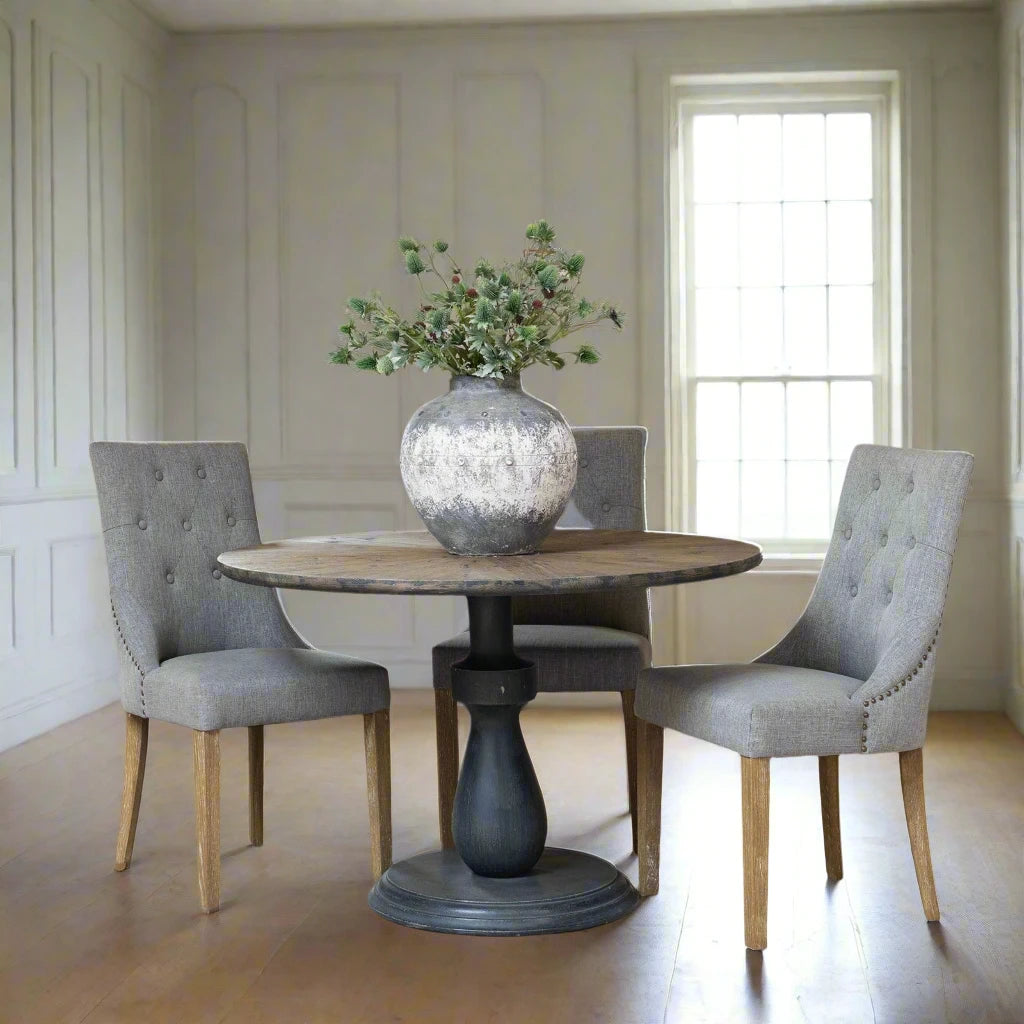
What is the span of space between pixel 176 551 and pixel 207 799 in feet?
2.26

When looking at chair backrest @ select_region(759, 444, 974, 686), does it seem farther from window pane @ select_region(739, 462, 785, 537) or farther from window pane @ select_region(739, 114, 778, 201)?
window pane @ select_region(739, 114, 778, 201)

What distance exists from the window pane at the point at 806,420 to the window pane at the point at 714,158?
0.87 metres

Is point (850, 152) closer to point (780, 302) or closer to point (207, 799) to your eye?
point (780, 302)

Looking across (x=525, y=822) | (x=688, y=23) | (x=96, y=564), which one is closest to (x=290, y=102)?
(x=688, y=23)

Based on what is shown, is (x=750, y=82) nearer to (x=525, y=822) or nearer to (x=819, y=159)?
(x=819, y=159)

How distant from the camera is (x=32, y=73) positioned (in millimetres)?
4605

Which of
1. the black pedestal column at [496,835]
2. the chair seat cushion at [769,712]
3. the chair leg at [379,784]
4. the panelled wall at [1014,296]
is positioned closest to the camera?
the chair seat cushion at [769,712]

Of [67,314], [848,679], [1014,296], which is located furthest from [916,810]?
[67,314]

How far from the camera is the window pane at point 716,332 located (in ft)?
18.2

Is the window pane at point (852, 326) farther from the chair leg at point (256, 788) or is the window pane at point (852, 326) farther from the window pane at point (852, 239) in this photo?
the chair leg at point (256, 788)

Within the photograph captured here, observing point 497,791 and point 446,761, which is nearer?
point 497,791

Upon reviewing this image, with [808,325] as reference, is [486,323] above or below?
below

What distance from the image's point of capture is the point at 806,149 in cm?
550

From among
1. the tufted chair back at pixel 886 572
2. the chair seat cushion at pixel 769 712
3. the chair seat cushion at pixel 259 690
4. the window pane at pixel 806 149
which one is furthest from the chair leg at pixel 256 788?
the window pane at pixel 806 149
